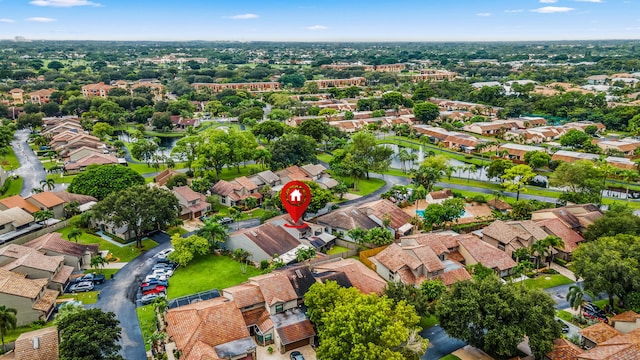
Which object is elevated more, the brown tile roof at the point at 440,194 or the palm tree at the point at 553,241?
the palm tree at the point at 553,241

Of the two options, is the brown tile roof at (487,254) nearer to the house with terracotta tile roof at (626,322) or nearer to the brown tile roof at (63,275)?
the house with terracotta tile roof at (626,322)

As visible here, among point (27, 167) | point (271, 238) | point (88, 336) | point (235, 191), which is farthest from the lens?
point (27, 167)

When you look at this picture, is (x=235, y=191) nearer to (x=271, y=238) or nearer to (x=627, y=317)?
(x=271, y=238)

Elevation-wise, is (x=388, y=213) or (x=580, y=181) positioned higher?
(x=580, y=181)

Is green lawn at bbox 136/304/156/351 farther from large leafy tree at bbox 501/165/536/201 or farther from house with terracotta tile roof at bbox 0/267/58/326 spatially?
large leafy tree at bbox 501/165/536/201

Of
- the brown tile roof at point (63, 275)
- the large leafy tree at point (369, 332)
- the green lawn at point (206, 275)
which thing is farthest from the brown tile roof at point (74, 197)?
the large leafy tree at point (369, 332)

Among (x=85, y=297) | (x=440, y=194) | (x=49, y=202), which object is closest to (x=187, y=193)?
(x=49, y=202)

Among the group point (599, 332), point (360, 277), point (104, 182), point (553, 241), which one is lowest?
point (599, 332)
